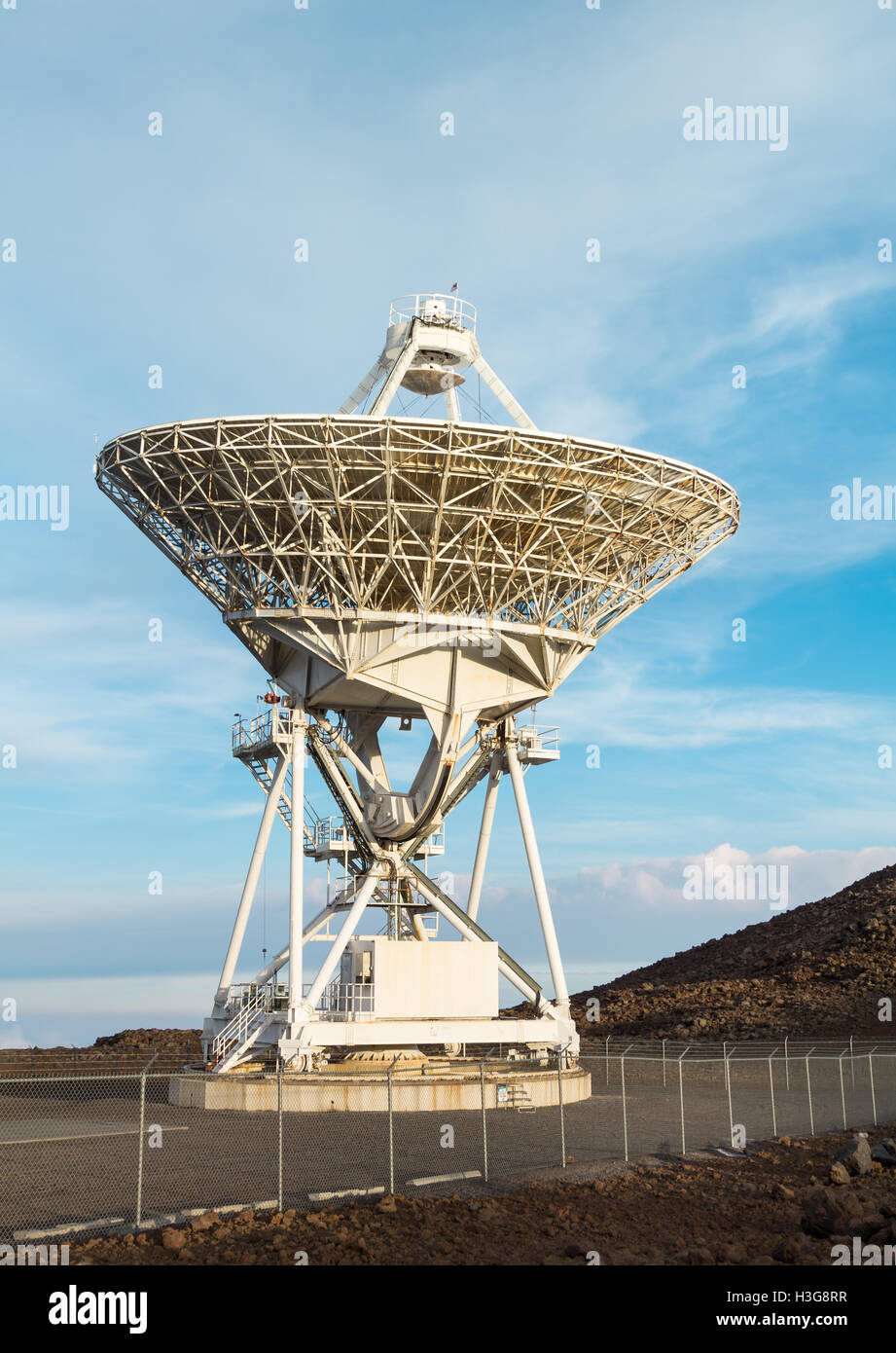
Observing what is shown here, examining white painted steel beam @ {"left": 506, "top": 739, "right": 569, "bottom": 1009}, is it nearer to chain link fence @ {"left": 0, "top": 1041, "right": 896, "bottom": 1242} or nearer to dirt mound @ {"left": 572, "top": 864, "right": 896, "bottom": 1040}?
chain link fence @ {"left": 0, "top": 1041, "right": 896, "bottom": 1242}

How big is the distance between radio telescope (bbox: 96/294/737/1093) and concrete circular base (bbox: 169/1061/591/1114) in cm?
97

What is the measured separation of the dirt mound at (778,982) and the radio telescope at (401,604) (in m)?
21.2

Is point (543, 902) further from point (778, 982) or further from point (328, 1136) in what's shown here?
point (778, 982)

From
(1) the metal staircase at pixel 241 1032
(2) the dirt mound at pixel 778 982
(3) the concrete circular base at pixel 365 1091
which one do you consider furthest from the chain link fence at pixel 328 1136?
(2) the dirt mound at pixel 778 982

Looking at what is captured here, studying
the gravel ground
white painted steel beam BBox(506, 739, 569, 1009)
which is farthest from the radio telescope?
the gravel ground

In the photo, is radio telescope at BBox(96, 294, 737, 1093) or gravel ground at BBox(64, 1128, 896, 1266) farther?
radio telescope at BBox(96, 294, 737, 1093)

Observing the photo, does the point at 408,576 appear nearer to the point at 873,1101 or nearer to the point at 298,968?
the point at 298,968

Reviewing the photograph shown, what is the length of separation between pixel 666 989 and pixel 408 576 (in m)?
40.9

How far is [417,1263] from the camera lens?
15.0 metres

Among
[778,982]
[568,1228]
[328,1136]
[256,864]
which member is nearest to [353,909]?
[256,864]

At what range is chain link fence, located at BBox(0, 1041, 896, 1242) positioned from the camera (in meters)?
18.8

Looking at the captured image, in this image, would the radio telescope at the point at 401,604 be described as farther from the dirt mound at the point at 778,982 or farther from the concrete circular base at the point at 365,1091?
the dirt mound at the point at 778,982

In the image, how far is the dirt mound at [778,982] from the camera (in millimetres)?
57062
